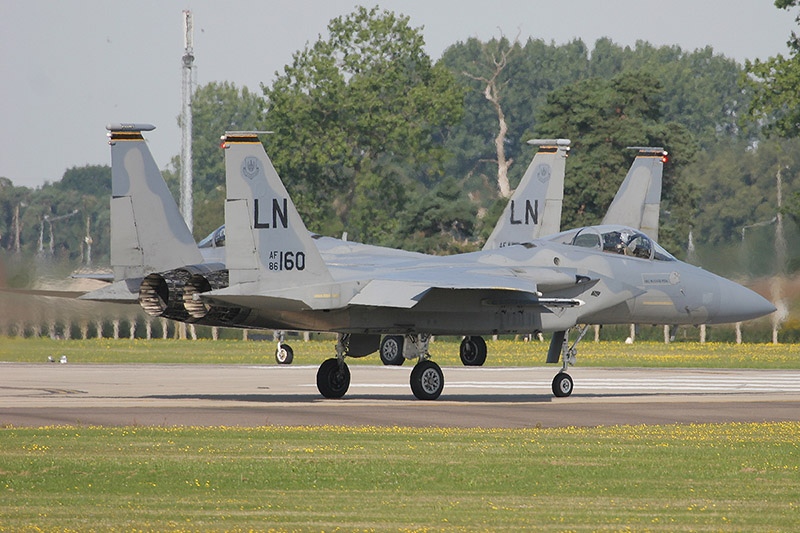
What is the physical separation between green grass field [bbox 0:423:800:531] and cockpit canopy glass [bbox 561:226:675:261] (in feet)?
23.7

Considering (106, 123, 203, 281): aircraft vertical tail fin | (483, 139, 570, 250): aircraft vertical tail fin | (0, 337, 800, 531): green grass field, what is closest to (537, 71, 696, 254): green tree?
(483, 139, 570, 250): aircraft vertical tail fin

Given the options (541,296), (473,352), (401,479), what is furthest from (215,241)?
(401,479)

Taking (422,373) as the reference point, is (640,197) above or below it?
above

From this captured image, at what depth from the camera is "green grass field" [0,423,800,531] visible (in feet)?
30.7

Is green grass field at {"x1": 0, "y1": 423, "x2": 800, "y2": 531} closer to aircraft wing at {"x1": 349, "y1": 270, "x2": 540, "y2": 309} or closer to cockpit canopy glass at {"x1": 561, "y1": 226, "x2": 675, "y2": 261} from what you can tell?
aircraft wing at {"x1": 349, "y1": 270, "x2": 540, "y2": 309}

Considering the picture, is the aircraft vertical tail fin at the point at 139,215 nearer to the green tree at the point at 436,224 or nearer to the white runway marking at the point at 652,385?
the white runway marking at the point at 652,385

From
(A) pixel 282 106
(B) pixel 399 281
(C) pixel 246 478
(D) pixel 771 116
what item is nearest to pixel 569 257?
(B) pixel 399 281

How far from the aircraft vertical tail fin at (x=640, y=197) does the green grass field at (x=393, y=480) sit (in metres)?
19.3

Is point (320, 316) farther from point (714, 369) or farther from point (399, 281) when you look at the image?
point (714, 369)

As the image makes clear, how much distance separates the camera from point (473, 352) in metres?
30.7

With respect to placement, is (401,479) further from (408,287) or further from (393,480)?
(408,287)

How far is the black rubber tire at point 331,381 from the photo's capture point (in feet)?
72.2

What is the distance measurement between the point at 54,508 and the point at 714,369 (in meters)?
29.6

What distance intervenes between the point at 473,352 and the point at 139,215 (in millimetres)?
10571
